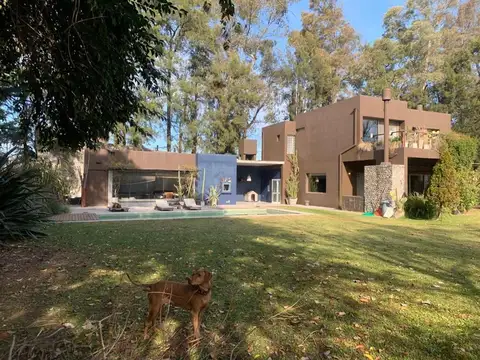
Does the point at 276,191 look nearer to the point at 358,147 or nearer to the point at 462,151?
the point at 358,147

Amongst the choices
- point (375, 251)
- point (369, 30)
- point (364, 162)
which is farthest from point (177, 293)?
point (369, 30)

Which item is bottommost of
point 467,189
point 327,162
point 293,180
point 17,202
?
point 17,202

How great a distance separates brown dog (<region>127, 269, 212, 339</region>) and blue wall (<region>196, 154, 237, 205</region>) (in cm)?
1916

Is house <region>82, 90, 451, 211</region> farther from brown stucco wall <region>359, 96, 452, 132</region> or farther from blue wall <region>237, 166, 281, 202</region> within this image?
blue wall <region>237, 166, 281, 202</region>

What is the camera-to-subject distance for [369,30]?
34656 millimetres

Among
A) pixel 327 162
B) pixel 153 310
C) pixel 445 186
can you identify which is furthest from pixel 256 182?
pixel 153 310

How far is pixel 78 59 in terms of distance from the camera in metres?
4.58

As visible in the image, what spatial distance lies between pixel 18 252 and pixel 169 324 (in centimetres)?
406

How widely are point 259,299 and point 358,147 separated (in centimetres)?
1626

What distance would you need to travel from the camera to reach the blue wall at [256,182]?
1059 inches

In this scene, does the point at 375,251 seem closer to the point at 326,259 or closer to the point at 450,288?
the point at 326,259

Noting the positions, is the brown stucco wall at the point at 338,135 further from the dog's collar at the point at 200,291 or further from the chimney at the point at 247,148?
the dog's collar at the point at 200,291

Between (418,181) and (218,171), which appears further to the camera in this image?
(218,171)

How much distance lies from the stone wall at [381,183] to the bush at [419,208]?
0.87 m
